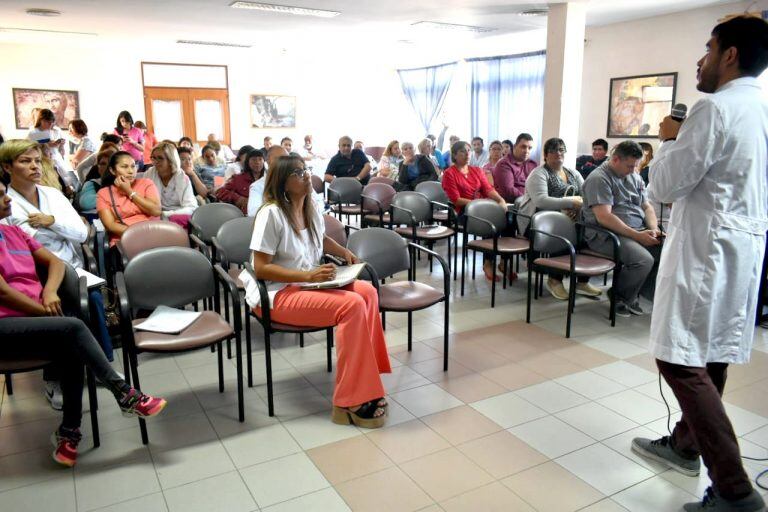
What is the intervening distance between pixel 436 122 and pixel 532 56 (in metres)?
2.99

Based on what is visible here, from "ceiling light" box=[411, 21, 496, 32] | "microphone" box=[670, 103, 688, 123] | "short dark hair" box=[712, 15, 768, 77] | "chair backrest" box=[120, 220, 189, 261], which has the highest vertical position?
"ceiling light" box=[411, 21, 496, 32]

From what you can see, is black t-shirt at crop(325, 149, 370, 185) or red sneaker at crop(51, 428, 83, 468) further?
black t-shirt at crop(325, 149, 370, 185)

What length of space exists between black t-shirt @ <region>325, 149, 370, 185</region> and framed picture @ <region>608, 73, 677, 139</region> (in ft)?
12.4

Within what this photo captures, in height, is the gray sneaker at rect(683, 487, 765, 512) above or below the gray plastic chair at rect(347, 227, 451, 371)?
below

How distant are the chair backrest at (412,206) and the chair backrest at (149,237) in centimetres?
254

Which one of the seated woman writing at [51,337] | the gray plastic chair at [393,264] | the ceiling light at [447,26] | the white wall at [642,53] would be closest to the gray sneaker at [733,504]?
the gray plastic chair at [393,264]

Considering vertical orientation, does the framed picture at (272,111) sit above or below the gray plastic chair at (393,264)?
above

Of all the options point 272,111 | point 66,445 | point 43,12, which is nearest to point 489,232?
point 66,445

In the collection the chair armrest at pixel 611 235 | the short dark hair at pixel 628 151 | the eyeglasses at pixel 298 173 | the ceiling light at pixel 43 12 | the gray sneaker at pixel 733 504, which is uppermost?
the ceiling light at pixel 43 12

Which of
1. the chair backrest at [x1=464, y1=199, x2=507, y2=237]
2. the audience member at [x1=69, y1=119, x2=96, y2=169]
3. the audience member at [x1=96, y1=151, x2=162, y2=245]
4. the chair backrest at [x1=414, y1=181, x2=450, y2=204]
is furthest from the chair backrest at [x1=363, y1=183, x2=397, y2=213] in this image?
the audience member at [x1=69, y1=119, x2=96, y2=169]

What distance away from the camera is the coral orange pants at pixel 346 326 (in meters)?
2.73

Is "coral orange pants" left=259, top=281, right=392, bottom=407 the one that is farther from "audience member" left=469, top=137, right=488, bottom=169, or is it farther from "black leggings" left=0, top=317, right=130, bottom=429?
"audience member" left=469, top=137, right=488, bottom=169

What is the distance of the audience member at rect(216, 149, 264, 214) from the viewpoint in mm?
5250

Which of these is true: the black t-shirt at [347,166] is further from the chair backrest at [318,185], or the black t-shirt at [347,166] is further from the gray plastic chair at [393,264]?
the gray plastic chair at [393,264]
